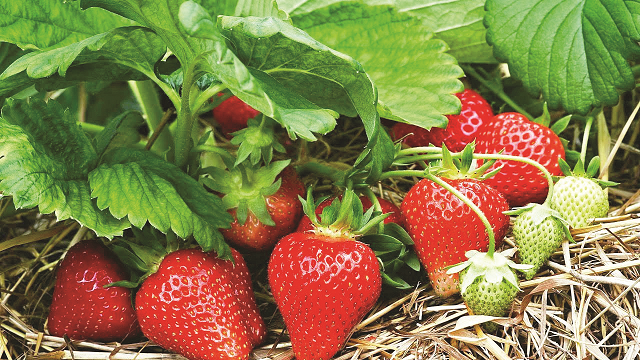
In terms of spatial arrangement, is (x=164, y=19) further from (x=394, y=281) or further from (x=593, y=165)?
(x=593, y=165)

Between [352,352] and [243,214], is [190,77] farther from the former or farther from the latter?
[352,352]

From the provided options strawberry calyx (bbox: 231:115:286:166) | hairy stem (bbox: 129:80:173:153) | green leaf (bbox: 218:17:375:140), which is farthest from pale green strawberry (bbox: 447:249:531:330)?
hairy stem (bbox: 129:80:173:153)

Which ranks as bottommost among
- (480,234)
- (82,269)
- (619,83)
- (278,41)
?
(82,269)

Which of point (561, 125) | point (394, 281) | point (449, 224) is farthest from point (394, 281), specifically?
point (561, 125)

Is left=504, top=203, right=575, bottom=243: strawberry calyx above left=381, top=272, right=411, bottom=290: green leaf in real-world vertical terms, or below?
above

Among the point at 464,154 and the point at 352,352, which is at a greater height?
the point at 464,154

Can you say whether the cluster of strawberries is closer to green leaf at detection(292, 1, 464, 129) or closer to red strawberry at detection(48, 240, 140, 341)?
red strawberry at detection(48, 240, 140, 341)

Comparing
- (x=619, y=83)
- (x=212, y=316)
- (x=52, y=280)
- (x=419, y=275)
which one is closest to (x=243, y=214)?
(x=212, y=316)
